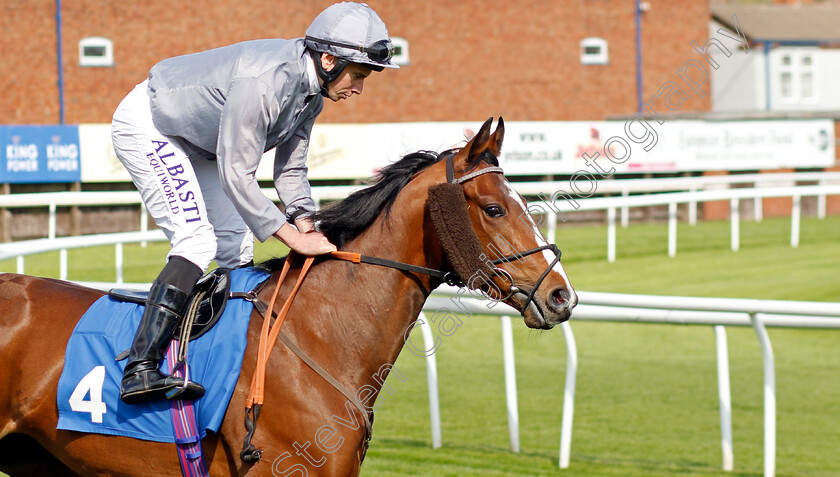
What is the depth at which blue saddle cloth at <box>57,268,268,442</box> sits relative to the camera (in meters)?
2.76

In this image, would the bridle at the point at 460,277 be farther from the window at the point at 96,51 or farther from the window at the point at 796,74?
the window at the point at 796,74

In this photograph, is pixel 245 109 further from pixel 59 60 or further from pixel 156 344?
pixel 59 60

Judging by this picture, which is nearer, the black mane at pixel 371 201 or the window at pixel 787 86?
the black mane at pixel 371 201

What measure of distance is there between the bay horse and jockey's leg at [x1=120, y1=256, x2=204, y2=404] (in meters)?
0.16

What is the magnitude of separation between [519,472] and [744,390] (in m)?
2.50

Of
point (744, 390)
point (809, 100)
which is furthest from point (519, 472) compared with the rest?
point (809, 100)

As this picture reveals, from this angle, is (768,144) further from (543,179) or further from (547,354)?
(547,354)

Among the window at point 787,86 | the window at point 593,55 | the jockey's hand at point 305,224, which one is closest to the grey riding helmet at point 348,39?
the jockey's hand at point 305,224

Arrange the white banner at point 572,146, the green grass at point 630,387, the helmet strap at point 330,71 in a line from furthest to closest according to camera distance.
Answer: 1. the white banner at point 572,146
2. the green grass at point 630,387
3. the helmet strap at point 330,71

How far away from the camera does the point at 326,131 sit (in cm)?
1416

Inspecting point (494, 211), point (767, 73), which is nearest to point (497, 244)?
point (494, 211)

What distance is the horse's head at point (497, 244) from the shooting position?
2664 mm

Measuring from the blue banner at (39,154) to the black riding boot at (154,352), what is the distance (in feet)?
36.0

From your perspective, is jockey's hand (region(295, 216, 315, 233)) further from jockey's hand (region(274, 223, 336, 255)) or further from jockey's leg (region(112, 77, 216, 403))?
jockey's leg (region(112, 77, 216, 403))
